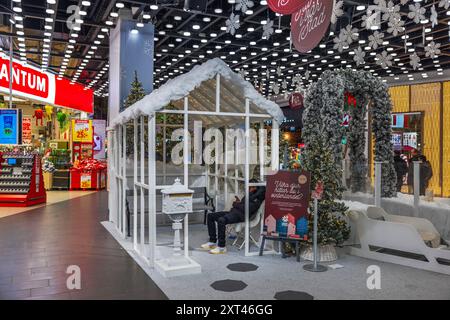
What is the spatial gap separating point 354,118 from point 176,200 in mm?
4548

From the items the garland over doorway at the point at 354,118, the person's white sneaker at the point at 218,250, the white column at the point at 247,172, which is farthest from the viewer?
the garland over doorway at the point at 354,118

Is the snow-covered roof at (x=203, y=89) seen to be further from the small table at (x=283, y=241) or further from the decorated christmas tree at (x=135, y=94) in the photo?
the decorated christmas tree at (x=135, y=94)

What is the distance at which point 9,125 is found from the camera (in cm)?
1052

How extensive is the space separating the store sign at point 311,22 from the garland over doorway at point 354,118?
253 centimetres

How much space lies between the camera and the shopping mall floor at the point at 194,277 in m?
4.30

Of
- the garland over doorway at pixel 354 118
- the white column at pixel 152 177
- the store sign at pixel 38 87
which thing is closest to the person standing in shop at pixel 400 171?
the garland over doorway at pixel 354 118

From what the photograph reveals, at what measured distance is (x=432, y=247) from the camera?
5.61 metres

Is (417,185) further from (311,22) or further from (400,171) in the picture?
(311,22)

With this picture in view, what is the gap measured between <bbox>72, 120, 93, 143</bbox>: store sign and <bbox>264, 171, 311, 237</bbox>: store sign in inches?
489

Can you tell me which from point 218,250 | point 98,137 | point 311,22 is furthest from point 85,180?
point 311,22

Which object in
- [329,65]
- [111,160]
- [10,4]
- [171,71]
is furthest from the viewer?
[171,71]
